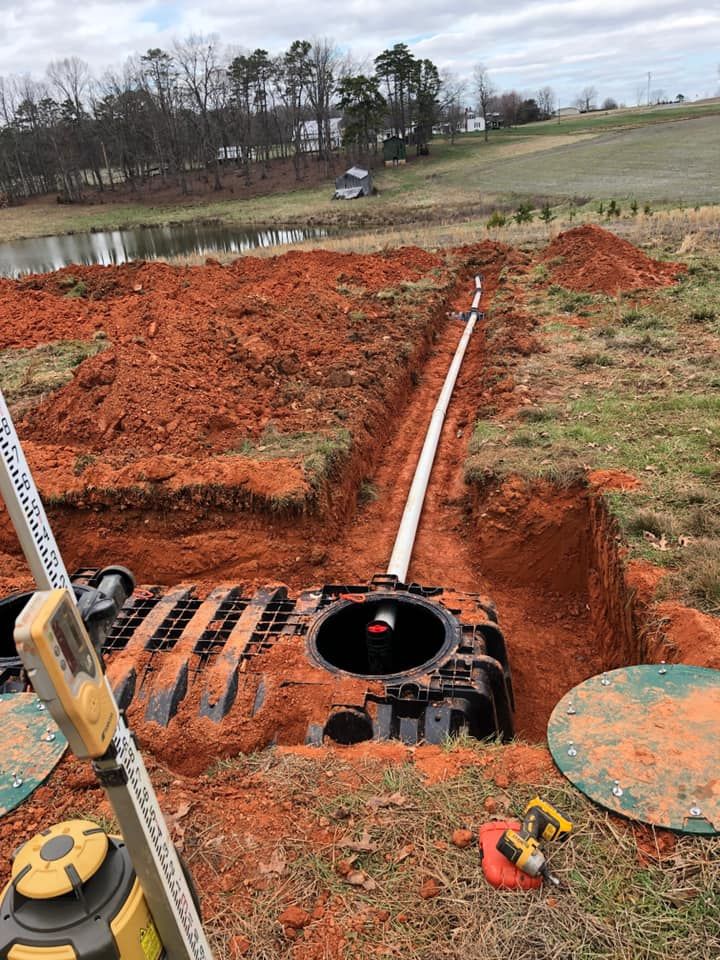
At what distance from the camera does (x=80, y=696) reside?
1.32 metres

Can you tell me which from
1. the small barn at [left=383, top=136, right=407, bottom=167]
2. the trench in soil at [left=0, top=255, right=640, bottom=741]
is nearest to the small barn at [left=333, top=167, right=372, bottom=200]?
the small barn at [left=383, top=136, right=407, bottom=167]

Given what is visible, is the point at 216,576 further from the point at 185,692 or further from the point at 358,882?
the point at 358,882

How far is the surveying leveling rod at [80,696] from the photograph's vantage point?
125cm

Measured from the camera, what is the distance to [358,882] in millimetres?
2975

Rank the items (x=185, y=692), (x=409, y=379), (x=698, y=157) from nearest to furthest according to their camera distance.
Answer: (x=185, y=692)
(x=409, y=379)
(x=698, y=157)

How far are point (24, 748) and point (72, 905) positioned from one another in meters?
2.58

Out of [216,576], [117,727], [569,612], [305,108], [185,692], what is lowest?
[569,612]

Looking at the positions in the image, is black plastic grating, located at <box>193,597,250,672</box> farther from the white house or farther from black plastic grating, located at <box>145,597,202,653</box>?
the white house

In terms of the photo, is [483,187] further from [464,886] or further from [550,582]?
[464,886]

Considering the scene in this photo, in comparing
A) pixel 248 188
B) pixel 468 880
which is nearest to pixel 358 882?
pixel 468 880

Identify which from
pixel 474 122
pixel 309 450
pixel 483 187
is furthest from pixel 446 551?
pixel 474 122

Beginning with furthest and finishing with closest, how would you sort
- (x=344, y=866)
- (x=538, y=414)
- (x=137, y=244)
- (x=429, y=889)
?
(x=137, y=244) → (x=538, y=414) → (x=344, y=866) → (x=429, y=889)

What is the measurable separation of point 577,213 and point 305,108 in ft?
170

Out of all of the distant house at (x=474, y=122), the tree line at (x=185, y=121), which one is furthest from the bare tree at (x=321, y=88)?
the distant house at (x=474, y=122)
